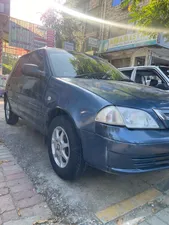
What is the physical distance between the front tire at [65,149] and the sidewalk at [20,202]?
0.37m

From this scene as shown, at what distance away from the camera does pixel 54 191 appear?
2051 mm

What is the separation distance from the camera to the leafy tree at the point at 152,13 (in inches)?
134

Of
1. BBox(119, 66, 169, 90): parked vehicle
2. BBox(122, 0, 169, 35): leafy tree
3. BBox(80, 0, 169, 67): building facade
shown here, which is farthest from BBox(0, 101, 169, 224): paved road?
BBox(80, 0, 169, 67): building facade

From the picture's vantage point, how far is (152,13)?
3531 millimetres

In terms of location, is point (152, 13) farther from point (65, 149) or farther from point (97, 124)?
point (65, 149)

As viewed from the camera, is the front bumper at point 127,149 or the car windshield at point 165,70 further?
the car windshield at point 165,70

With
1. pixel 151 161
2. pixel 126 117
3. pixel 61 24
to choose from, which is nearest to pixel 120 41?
pixel 61 24

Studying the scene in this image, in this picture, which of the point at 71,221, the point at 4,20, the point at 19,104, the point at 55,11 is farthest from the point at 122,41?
the point at 71,221

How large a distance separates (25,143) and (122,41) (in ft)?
30.0

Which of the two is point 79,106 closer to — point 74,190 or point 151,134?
point 151,134

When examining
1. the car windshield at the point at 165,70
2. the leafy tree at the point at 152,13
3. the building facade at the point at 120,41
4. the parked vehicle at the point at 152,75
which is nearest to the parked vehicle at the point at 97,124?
the leafy tree at the point at 152,13

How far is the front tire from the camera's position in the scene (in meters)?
1.99

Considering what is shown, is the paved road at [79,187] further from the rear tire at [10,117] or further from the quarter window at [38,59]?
the rear tire at [10,117]

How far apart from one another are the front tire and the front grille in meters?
0.57
